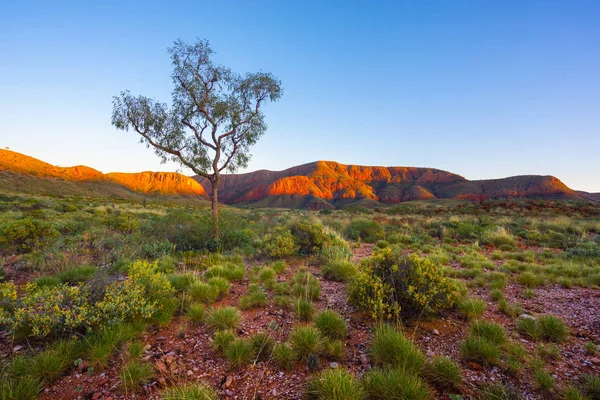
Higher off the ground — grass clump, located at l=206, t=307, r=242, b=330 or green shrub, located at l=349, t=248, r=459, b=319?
green shrub, located at l=349, t=248, r=459, b=319

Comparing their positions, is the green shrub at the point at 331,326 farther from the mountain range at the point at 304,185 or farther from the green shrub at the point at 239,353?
the mountain range at the point at 304,185

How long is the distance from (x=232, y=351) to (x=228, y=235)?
25.4ft

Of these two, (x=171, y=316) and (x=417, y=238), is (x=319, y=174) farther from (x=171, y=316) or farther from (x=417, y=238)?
(x=171, y=316)


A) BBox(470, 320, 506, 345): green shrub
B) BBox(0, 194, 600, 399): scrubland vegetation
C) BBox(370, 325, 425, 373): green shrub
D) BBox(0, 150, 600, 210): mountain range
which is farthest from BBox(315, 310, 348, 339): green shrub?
BBox(0, 150, 600, 210): mountain range

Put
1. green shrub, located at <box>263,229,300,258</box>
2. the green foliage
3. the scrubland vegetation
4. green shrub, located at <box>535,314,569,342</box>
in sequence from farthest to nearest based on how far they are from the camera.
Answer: green shrub, located at <box>263,229,300,258</box>
the green foliage
green shrub, located at <box>535,314,569,342</box>
the scrubland vegetation

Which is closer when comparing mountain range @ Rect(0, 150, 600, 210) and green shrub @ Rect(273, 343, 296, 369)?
green shrub @ Rect(273, 343, 296, 369)

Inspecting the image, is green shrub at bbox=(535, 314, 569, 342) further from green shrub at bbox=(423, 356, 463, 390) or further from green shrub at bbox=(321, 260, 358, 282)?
green shrub at bbox=(321, 260, 358, 282)

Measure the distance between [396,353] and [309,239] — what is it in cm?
706

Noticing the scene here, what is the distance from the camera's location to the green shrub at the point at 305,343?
3.25m

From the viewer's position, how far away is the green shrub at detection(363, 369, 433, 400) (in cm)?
242

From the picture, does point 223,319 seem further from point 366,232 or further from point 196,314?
point 366,232

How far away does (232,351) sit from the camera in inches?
127

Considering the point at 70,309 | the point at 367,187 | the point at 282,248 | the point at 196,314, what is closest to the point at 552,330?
the point at 196,314

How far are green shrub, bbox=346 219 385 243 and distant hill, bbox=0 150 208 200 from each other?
1300 cm
